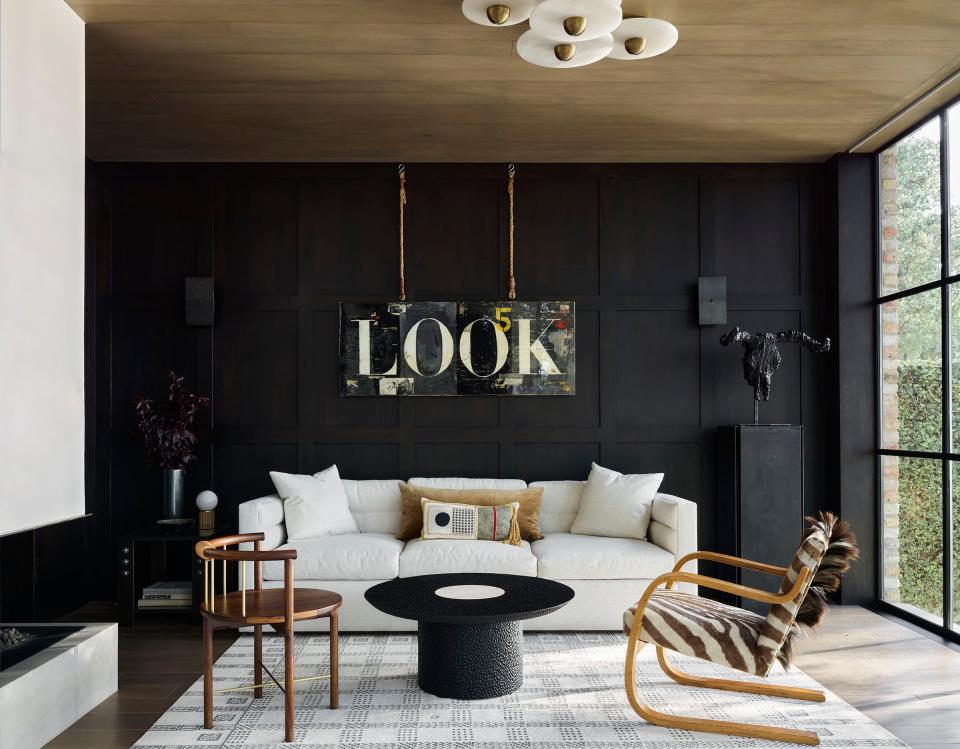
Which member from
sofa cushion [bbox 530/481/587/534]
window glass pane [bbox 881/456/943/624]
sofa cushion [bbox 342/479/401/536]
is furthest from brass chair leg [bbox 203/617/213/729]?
window glass pane [bbox 881/456/943/624]

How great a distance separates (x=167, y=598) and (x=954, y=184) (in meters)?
5.27

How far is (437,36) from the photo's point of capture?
385 cm

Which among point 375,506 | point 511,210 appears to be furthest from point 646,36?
point 375,506

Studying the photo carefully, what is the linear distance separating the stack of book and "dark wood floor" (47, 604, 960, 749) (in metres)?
0.09

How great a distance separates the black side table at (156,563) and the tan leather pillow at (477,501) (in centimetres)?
119

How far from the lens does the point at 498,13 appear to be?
11.5 feet

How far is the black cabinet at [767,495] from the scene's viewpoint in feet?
17.2

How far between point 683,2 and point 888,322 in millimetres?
2984

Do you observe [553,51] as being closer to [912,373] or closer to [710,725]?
[710,725]

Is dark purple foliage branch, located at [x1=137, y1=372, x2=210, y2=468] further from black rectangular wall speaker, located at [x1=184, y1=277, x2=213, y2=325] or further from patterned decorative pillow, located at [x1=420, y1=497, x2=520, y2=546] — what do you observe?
patterned decorative pillow, located at [x1=420, y1=497, x2=520, y2=546]

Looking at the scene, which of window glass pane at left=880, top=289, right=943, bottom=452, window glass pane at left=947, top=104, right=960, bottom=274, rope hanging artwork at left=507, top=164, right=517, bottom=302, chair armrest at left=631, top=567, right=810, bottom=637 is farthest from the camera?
rope hanging artwork at left=507, top=164, right=517, bottom=302

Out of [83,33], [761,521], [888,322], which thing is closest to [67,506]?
[83,33]

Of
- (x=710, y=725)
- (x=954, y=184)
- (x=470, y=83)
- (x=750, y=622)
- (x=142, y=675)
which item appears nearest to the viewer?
(x=710, y=725)

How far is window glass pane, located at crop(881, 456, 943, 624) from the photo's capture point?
484 centimetres
